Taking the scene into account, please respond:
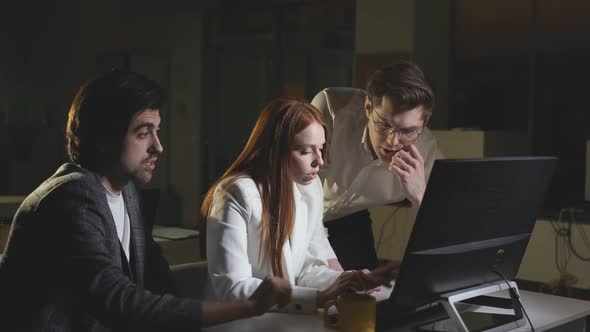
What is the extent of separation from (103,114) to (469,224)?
817 mm

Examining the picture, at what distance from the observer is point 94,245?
4.65 ft

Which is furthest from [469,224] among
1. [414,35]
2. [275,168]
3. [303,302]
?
[414,35]

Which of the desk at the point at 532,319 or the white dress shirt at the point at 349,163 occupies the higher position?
the white dress shirt at the point at 349,163

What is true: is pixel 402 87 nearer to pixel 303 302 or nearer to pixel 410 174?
pixel 410 174

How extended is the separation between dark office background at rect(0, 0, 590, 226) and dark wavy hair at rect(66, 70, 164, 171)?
3.91 metres

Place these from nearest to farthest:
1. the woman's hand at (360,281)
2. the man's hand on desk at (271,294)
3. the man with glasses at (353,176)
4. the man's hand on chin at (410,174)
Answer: the man's hand on desk at (271,294) → the woman's hand at (360,281) → the man's hand on chin at (410,174) → the man with glasses at (353,176)

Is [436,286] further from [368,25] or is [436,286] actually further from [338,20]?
[338,20]

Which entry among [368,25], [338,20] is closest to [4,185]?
[338,20]

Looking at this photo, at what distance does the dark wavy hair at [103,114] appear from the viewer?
5.00 feet

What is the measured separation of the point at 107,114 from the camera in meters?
1.52

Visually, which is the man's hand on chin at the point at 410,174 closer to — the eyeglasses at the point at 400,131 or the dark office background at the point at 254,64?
the eyeglasses at the point at 400,131

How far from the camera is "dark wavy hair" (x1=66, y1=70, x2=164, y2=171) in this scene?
153cm

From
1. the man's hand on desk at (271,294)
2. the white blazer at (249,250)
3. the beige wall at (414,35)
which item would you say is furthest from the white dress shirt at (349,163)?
the beige wall at (414,35)

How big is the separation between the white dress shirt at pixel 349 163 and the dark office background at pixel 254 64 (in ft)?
8.78
